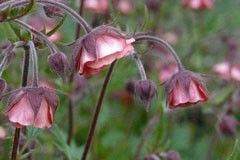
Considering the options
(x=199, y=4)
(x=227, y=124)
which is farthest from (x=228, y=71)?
(x=227, y=124)

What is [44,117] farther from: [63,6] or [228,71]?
[228,71]

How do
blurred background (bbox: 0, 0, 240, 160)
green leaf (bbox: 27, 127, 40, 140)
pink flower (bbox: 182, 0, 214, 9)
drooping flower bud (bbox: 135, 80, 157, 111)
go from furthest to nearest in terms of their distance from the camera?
pink flower (bbox: 182, 0, 214, 9) → blurred background (bbox: 0, 0, 240, 160) → drooping flower bud (bbox: 135, 80, 157, 111) → green leaf (bbox: 27, 127, 40, 140)

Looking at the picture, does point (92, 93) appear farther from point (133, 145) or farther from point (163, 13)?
point (163, 13)

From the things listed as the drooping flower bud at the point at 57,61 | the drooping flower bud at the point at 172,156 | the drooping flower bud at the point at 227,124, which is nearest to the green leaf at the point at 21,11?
the drooping flower bud at the point at 57,61

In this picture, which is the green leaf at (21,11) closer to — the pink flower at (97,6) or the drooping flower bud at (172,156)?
the drooping flower bud at (172,156)

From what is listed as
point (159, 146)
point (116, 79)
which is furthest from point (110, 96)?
point (159, 146)

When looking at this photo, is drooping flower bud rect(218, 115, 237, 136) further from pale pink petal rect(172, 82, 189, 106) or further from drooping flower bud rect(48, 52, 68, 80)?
drooping flower bud rect(48, 52, 68, 80)

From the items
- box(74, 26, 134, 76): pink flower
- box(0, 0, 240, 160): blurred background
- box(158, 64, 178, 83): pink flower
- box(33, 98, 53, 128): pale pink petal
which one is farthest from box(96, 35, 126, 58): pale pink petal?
box(158, 64, 178, 83): pink flower
